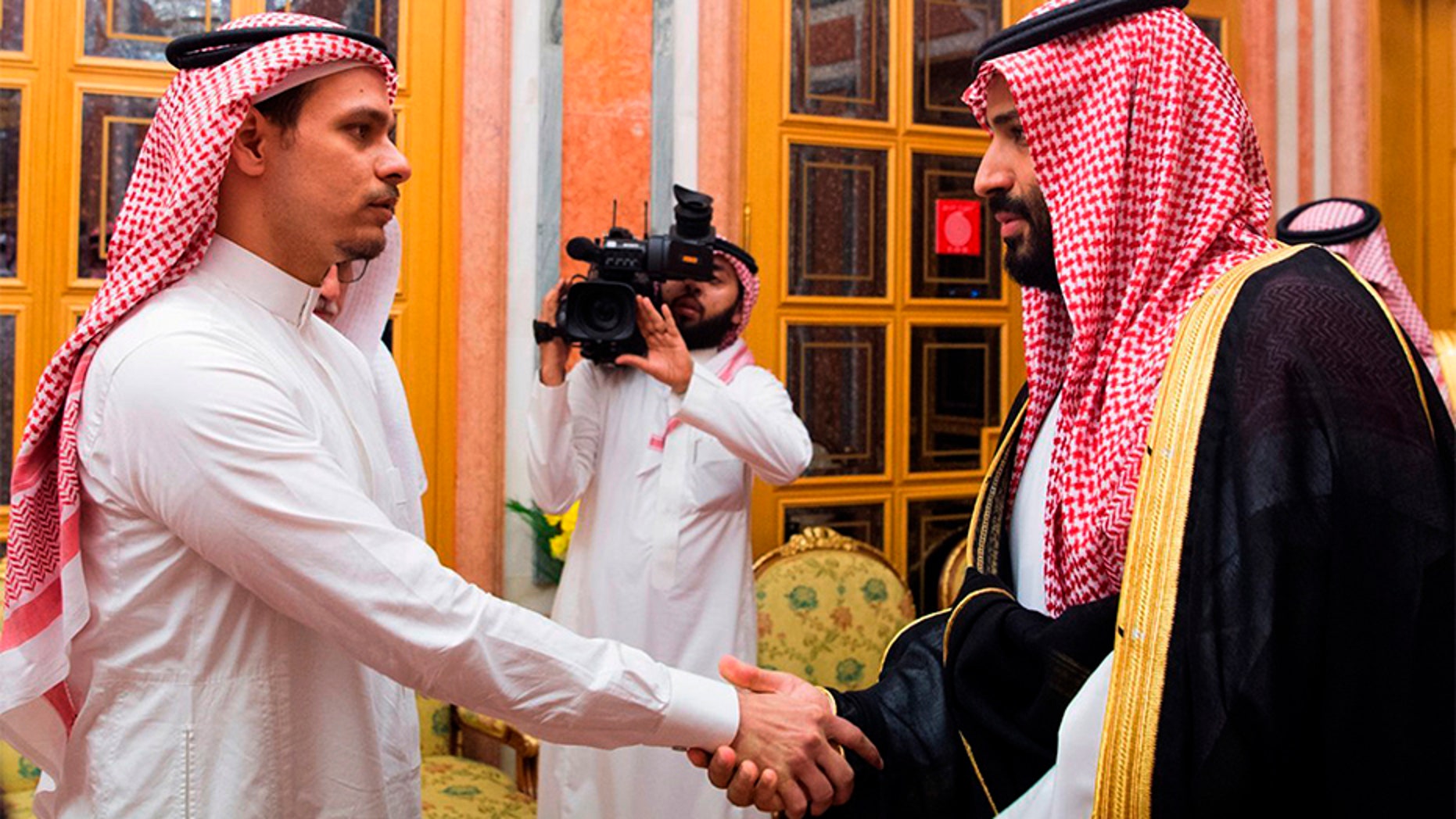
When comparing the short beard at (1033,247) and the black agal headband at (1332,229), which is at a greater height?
the black agal headband at (1332,229)

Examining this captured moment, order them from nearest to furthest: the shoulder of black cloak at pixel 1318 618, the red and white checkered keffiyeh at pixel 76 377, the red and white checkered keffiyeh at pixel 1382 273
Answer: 1. the shoulder of black cloak at pixel 1318 618
2. the red and white checkered keffiyeh at pixel 76 377
3. the red and white checkered keffiyeh at pixel 1382 273

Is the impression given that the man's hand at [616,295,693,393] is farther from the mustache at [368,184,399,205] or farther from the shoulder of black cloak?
the shoulder of black cloak

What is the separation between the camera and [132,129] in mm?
3326

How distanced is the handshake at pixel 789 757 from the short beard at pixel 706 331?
1555 mm

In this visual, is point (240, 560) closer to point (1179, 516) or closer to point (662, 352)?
point (1179, 516)

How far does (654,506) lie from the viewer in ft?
10.0

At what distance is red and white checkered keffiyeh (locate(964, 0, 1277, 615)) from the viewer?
4.83 feet

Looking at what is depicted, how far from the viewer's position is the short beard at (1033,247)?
5.70 ft

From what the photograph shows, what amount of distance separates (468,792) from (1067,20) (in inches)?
90.3

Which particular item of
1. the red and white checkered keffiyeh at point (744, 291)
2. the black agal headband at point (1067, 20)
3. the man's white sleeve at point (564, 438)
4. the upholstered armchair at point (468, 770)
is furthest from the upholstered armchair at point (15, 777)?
the black agal headband at point (1067, 20)

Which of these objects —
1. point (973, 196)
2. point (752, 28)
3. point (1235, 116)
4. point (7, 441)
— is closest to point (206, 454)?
point (1235, 116)

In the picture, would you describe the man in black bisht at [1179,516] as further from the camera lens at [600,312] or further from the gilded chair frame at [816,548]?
the gilded chair frame at [816,548]

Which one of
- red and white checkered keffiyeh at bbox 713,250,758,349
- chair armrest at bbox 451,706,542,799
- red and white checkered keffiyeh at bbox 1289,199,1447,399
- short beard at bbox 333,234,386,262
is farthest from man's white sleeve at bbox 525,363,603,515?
red and white checkered keffiyeh at bbox 1289,199,1447,399

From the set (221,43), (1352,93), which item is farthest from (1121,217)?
(1352,93)
